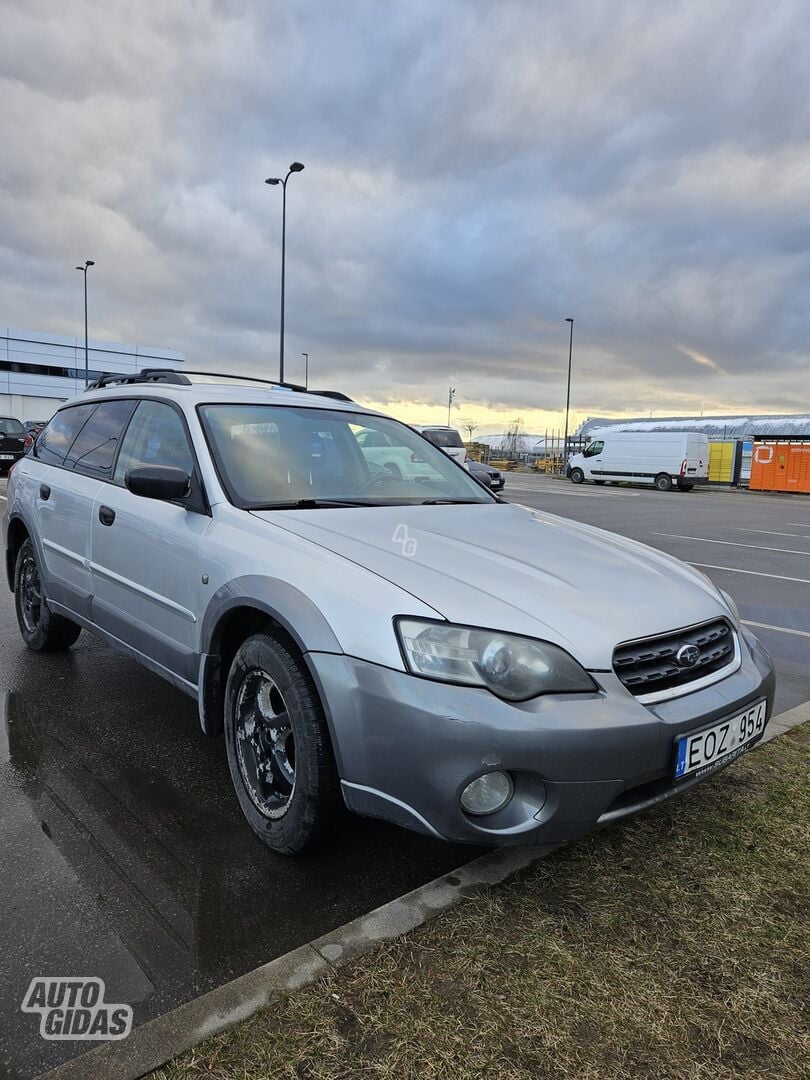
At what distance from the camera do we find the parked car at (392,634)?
2.11 m

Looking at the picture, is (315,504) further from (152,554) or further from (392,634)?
(392,634)

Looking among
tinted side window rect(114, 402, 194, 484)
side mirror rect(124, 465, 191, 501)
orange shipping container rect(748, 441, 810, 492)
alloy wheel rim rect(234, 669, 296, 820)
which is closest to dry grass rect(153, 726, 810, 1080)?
alloy wheel rim rect(234, 669, 296, 820)

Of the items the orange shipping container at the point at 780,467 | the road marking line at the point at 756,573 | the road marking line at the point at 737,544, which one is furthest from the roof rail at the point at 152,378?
the orange shipping container at the point at 780,467

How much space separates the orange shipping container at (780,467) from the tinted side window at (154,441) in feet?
100

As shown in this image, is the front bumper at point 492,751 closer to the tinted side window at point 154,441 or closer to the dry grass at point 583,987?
the dry grass at point 583,987

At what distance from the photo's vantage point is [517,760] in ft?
6.73

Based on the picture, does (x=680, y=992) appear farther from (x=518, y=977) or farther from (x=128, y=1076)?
(x=128, y=1076)

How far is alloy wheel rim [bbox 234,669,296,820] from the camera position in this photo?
102 inches

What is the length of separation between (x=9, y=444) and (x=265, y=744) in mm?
21779

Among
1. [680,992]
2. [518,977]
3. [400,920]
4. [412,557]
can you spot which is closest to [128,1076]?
[400,920]

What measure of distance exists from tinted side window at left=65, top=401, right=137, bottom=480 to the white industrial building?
66.4m

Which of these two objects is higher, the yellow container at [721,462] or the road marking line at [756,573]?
the yellow container at [721,462]

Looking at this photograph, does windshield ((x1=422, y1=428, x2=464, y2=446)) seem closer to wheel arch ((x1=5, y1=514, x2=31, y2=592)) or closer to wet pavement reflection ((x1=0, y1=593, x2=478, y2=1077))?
wheel arch ((x1=5, y1=514, x2=31, y2=592))

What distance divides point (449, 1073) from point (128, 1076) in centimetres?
73
